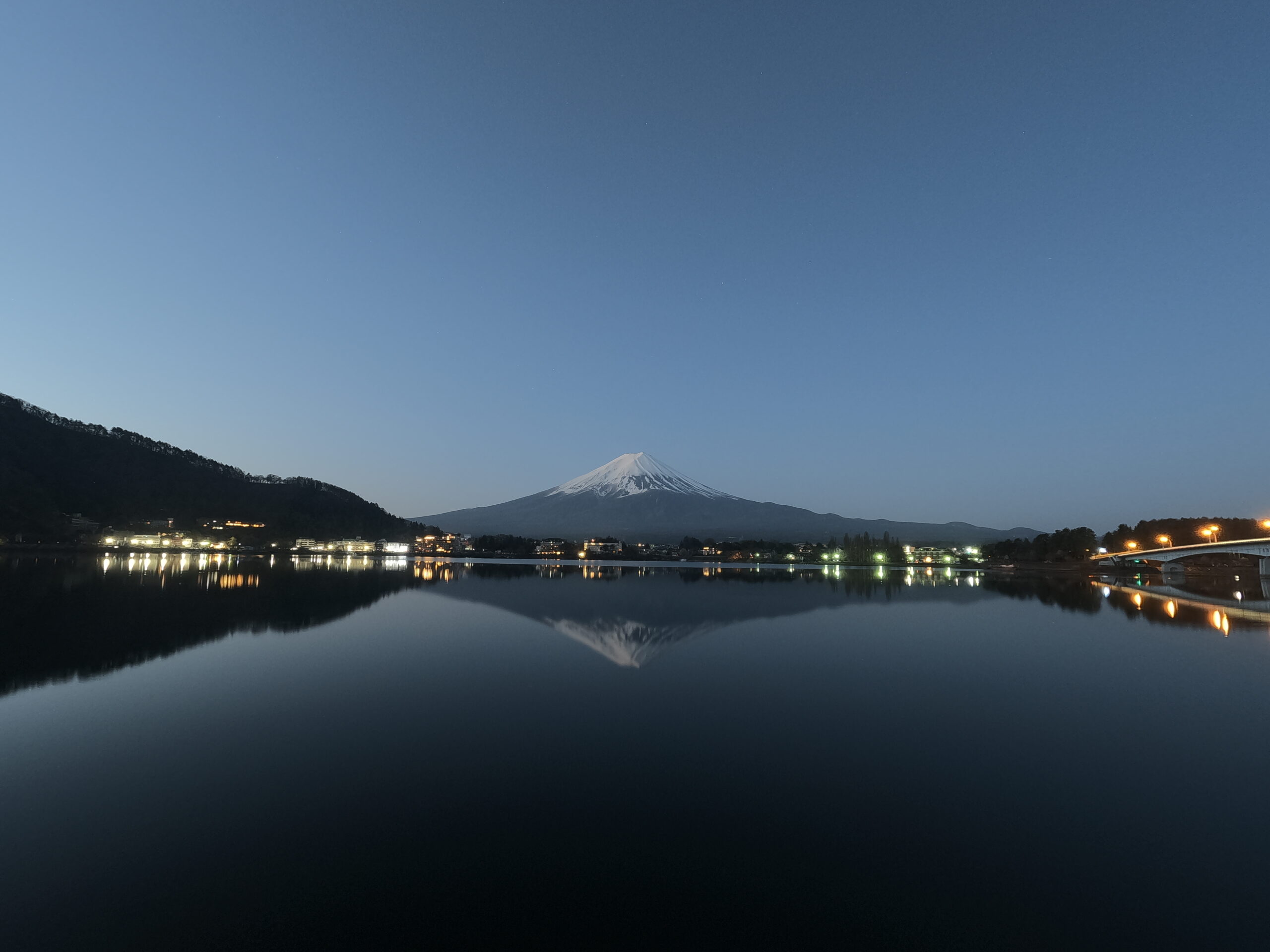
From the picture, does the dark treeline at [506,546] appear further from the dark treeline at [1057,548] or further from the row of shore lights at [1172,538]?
the row of shore lights at [1172,538]

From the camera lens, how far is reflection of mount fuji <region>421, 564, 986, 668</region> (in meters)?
24.1

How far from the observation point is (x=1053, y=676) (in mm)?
17000

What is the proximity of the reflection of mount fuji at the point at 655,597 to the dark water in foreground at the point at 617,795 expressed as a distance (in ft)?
11.6

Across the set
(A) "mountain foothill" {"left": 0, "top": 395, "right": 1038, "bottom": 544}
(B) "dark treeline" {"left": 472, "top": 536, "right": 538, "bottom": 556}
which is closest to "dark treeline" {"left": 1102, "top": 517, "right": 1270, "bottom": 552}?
(B) "dark treeline" {"left": 472, "top": 536, "right": 538, "bottom": 556}

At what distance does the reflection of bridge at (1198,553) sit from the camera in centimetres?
6694

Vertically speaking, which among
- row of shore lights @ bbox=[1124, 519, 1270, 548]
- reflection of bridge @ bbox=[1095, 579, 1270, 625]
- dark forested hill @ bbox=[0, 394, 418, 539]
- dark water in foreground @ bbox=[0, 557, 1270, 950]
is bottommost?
reflection of bridge @ bbox=[1095, 579, 1270, 625]

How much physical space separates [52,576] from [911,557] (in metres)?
155

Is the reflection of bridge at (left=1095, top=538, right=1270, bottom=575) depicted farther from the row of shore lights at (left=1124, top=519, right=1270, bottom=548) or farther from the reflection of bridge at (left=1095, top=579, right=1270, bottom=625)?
the row of shore lights at (left=1124, top=519, right=1270, bottom=548)

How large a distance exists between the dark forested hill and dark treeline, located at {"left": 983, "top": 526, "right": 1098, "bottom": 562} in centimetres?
16161

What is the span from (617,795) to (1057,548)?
416 feet

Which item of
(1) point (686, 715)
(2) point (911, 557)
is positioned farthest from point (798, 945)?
(2) point (911, 557)

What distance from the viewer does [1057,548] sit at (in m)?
110

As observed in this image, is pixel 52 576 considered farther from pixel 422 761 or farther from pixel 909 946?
pixel 909 946

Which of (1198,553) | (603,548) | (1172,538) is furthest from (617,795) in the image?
(603,548)
